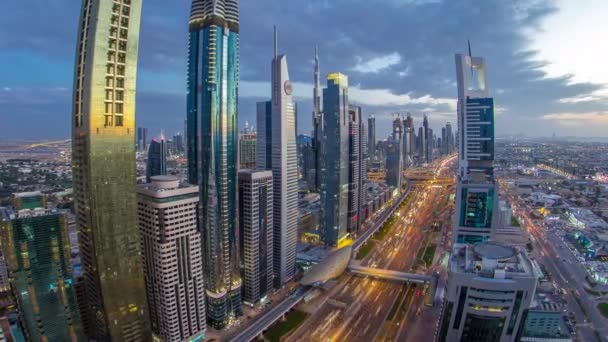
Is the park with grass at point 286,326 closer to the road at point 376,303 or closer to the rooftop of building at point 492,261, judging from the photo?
the road at point 376,303

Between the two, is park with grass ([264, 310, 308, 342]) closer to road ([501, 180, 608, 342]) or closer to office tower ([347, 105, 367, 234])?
road ([501, 180, 608, 342])

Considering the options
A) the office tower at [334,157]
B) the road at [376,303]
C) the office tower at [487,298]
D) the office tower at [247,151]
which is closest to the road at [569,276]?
the road at [376,303]

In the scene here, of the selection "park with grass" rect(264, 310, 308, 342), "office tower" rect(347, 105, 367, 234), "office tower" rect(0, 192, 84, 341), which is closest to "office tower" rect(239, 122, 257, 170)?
"office tower" rect(347, 105, 367, 234)

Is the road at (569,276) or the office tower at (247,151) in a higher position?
the office tower at (247,151)

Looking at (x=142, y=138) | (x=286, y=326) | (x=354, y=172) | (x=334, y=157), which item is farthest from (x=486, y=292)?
(x=142, y=138)

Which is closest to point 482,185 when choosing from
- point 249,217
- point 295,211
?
point 295,211
